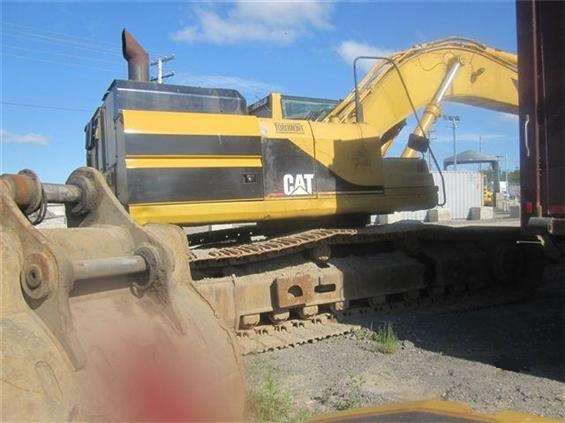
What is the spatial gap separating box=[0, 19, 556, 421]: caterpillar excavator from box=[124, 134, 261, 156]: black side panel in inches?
0.6

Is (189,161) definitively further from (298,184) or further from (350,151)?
(350,151)

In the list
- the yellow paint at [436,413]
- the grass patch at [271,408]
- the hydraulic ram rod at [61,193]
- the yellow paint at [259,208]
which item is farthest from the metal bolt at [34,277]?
the yellow paint at [259,208]

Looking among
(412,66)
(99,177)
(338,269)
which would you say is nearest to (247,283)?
(338,269)

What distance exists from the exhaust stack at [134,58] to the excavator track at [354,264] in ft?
6.70

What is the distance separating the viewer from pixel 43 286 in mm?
1976

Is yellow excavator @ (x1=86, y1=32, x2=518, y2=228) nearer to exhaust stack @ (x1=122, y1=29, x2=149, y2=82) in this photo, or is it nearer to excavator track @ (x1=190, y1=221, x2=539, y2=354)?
exhaust stack @ (x1=122, y1=29, x2=149, y2=82)

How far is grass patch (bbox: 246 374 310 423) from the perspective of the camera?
12.2ft

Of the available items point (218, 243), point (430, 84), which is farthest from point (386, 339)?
point (430, 84)

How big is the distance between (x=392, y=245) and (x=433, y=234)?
54 cm

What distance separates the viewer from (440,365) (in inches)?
196

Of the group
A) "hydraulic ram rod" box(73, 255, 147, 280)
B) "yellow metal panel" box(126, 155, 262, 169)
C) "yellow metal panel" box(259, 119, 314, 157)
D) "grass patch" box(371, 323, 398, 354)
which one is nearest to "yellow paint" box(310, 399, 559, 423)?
"hydraulic ram rod" box(73, 255, 147, 280)

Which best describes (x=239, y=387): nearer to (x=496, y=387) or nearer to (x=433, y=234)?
(x=496, y=387)

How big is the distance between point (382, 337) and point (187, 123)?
2.76 m

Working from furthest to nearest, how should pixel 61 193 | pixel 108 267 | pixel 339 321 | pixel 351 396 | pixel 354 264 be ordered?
pixel 354 264 < pixel 339 321 < pixel 351 396 < pixel 61 193 < pixel 108 267
